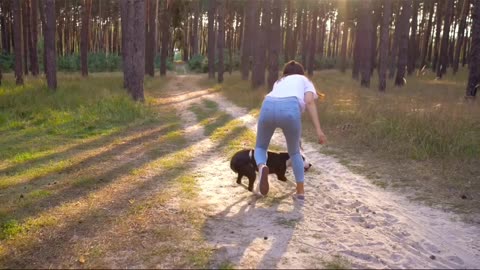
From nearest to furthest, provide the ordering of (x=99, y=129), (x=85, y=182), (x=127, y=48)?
(x=85, y=182)
(x=99, y=129)
(x=127, y=48)

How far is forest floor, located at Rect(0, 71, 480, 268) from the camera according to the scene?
3.64 meters

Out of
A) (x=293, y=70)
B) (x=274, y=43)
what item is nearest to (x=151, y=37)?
(x=274, y=43)

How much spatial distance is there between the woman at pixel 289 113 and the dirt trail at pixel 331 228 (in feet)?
1.63

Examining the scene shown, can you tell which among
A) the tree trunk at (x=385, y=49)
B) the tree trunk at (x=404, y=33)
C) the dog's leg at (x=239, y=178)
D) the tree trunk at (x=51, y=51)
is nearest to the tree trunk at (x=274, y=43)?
the tree trunk at (x=385, y=49)

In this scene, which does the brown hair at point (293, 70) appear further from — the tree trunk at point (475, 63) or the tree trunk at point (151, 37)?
the tree trunk at point (151, 37)

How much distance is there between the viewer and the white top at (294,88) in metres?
4.89

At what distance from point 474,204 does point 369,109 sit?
20.8 ft

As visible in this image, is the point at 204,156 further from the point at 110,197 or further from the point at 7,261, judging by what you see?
the point at 7,261

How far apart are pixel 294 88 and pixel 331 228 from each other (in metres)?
1.69

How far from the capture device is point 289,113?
478 centimetres

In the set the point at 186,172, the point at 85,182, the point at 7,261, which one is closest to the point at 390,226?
the point at 186,172

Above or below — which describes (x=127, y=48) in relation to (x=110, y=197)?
above

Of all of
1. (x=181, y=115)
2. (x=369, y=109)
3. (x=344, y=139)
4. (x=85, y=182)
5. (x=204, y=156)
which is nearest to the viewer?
(x=85, y=182)

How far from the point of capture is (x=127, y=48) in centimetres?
1573
